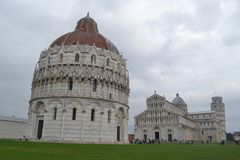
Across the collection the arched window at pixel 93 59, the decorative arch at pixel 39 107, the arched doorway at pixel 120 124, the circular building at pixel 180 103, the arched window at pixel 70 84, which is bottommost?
the arched doorway at pixel 120 124

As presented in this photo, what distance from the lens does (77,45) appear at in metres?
48.1

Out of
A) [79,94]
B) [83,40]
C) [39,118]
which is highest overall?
[83,40]

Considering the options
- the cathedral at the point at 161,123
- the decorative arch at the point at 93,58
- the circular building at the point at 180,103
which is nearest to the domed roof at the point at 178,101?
the circular building at the point at 180,103

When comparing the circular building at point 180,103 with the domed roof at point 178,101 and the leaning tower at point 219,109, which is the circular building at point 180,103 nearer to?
the domed roof at point 178,101

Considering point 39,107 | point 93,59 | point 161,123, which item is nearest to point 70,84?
point 93,59

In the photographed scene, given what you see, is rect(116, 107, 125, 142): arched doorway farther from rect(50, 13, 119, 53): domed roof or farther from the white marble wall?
the white marble wall

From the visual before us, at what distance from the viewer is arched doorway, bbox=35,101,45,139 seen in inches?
1802

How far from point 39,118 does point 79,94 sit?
29.4 feet

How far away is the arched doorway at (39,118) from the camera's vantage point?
4578cm

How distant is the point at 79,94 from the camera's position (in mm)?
44688

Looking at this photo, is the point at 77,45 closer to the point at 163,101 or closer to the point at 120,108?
the point at 120,108

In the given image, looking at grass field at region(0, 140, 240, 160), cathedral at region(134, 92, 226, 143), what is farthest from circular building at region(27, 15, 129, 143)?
cathedral at region(134, 92, 226, 143)

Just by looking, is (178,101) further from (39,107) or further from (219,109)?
(39,107)

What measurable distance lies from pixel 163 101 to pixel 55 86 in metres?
57.9
